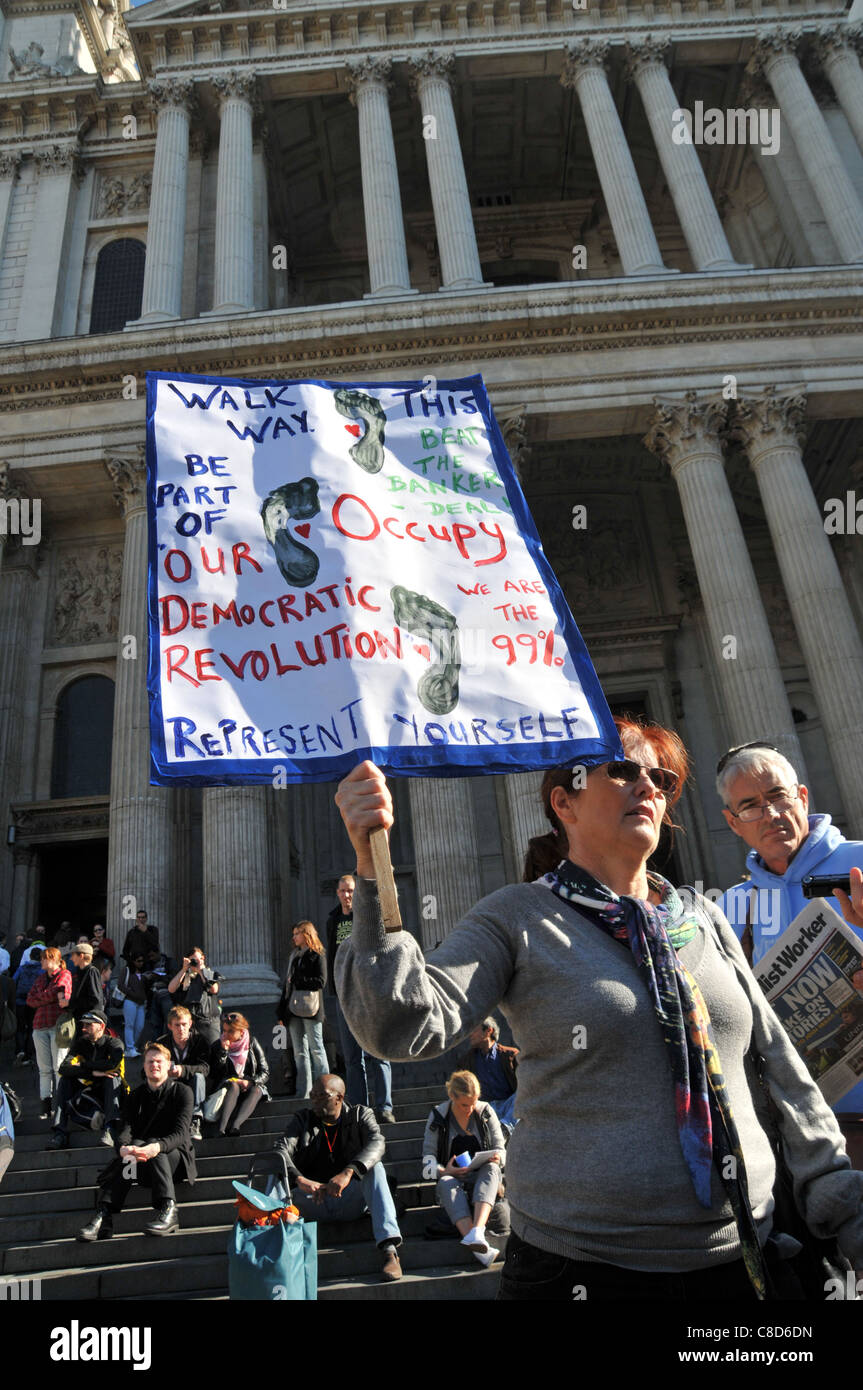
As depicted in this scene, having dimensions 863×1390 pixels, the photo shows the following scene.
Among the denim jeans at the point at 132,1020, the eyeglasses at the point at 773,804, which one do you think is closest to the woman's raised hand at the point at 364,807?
the eyeglasses at the point at 773,804

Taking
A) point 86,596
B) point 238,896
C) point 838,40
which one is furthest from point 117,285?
point 838,40

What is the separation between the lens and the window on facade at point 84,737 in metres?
19.8

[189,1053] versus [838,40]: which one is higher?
[838,40]

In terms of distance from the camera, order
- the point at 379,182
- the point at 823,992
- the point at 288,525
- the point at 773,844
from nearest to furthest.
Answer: the point at 823,992 < the point at 288,525 < the point at 773,844 < the point at 379,182

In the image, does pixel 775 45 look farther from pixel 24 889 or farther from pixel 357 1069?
pixel 24 889

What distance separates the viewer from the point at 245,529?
345 cm

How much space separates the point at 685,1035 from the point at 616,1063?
17 cm

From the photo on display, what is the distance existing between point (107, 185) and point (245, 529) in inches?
1040

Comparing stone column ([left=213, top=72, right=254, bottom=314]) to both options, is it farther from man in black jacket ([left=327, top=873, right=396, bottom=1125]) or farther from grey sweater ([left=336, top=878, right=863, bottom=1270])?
grey sweater ([left=336, top=878, right=863, bottom=1270])

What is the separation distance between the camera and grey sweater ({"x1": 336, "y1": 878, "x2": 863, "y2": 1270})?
2.01 meters

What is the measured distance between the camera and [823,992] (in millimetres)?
3051

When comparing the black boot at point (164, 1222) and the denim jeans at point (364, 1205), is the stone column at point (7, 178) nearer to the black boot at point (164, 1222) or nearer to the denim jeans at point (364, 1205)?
the black boot at point (164, 1222)

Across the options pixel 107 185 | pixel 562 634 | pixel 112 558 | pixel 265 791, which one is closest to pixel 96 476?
pixel 112 558

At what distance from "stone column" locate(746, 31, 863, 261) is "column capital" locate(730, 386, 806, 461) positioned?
4.04 metres
